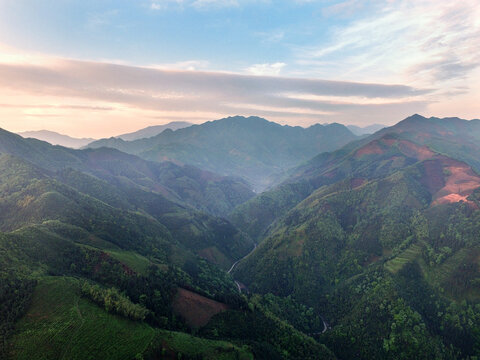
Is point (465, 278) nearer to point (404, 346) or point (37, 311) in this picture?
point (404, 346)

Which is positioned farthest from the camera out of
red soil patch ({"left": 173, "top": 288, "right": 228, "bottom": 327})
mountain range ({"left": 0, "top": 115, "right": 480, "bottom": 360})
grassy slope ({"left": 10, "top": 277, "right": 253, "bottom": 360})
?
red soil patch ({"left": 173, "top": 288, "right": 228, "bottom": 327})

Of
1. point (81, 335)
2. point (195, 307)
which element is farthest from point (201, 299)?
point (81, 335)

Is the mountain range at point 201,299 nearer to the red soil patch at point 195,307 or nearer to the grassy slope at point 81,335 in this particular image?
the grassy slope at point 81,335

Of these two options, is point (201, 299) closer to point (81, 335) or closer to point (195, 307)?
point (195, 307)

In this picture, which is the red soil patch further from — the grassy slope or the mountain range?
the grassy slope

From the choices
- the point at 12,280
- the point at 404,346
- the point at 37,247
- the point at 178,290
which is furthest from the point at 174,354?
the point at 404,346

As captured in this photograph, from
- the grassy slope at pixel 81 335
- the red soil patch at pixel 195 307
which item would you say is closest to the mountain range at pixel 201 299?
the grassy slope at pixel 81 335

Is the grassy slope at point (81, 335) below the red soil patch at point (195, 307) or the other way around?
the other way around

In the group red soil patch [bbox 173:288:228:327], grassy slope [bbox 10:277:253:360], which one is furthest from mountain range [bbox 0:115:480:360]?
red soil patch [bbox 173:288:228:327]

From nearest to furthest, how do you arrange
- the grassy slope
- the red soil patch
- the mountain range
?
1. the grassy slope
2. the mountain range
3. the red soil patch
